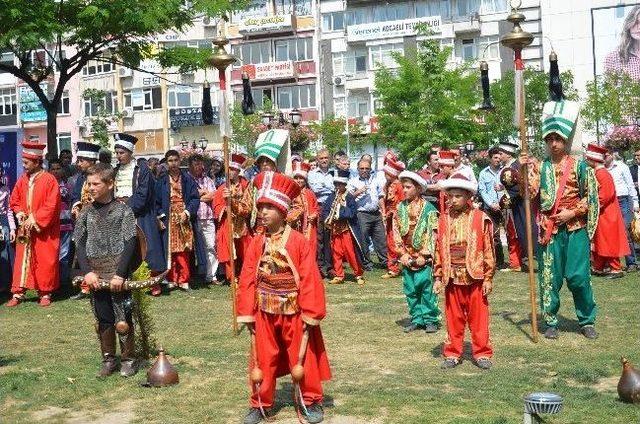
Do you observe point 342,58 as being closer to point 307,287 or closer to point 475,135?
point 475,135

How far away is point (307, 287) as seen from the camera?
6.67 metres

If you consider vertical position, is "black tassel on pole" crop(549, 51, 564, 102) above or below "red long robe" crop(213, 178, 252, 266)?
above

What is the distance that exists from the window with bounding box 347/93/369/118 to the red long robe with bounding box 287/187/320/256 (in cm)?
4695

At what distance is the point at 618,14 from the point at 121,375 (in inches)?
2125

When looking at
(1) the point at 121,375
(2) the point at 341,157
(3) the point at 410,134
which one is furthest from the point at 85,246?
(3) the point at 410,134

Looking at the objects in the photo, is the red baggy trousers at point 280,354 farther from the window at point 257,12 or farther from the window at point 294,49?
the window at point 257,12

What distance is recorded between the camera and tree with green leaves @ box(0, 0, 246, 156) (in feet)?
49.2

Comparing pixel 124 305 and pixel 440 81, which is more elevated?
pixel 440 81

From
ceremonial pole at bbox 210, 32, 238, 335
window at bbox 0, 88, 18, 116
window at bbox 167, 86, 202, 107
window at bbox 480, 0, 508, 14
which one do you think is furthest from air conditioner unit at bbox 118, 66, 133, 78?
ceremonial pole at bbox 210, 32, 238, 335

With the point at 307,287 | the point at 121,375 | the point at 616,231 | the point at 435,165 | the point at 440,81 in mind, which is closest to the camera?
the point at 307,287

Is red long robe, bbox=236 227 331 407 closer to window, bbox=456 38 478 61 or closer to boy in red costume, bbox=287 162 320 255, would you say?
boy in red costume, bbox=287 162 320 255

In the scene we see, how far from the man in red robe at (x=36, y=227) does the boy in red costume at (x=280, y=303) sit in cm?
656

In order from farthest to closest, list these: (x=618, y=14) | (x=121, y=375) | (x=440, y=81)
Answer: (x=618, y=14)
(x=440, y=81)
(x=121, y=375)

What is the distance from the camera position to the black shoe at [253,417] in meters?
6.62
